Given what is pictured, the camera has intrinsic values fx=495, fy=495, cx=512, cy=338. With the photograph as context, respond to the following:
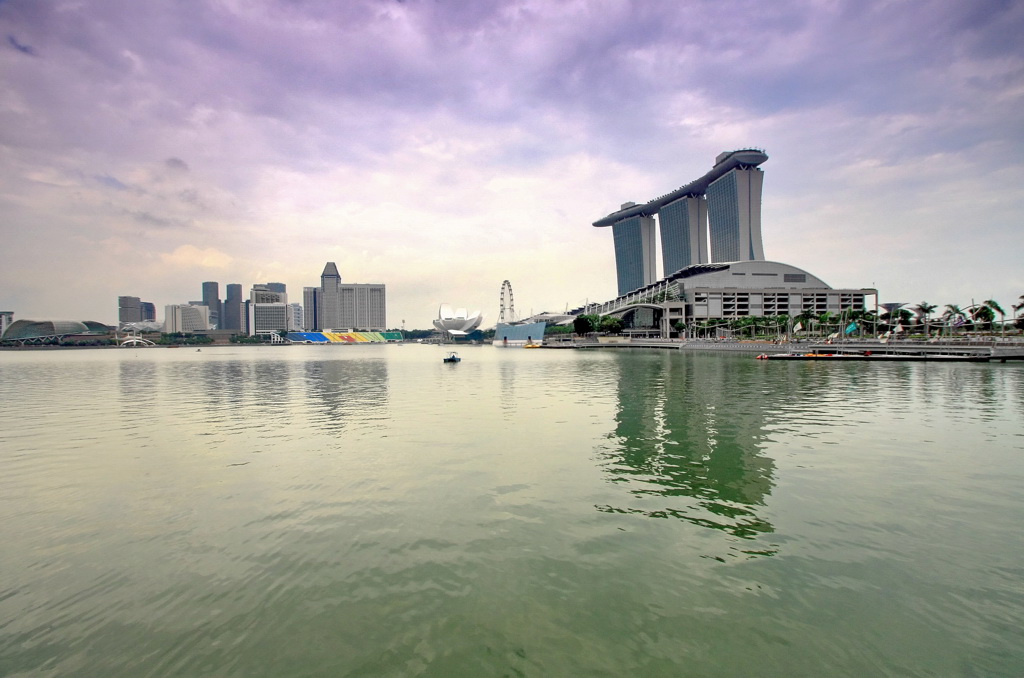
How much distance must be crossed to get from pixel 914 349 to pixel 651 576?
82.1 meters

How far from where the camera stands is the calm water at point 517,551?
658cm

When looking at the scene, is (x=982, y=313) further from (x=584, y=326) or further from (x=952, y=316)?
(x=584, y=326)

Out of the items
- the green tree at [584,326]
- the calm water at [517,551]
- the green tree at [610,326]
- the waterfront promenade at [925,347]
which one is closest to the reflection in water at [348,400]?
the calm water at [517,551]

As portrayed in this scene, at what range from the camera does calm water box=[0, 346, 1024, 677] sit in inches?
259

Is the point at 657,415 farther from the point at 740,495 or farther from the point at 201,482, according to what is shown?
the point at 201,482

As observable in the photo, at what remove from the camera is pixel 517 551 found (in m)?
9.60

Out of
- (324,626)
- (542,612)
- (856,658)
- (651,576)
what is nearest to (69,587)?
(324,626)

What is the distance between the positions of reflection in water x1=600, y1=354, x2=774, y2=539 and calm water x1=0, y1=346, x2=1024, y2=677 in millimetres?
140

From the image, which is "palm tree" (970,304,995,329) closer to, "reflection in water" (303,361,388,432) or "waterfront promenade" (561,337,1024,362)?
"waterfront promenade" (561,337,1024,362)

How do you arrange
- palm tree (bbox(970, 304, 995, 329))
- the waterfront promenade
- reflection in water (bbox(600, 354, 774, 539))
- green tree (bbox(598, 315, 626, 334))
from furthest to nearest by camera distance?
green tree (bbox(598, 315, 626, 334)), palm tree (bbox(970, 304, 995, 329)), the waterfront promenade, reflection in water (bbox(600, 354, 774, 539))

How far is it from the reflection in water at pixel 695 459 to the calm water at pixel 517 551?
→ 0.14 meters

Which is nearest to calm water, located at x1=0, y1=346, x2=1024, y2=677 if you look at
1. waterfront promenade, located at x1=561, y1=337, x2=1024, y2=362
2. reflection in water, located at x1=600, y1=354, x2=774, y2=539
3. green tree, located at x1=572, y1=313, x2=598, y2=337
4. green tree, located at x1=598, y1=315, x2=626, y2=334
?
reflection in water, located at x1=600, y1=354, x2=774, y2=539

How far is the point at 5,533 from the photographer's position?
35.5 feet

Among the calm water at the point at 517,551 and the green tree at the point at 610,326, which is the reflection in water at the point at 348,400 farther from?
the green tree at the point at 610,326
